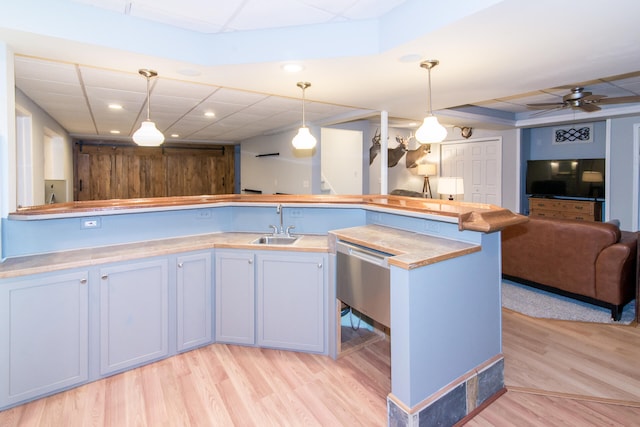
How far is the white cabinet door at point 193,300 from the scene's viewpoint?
2625 mm

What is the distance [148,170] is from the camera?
864cm

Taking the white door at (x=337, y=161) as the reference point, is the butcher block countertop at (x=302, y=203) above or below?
below

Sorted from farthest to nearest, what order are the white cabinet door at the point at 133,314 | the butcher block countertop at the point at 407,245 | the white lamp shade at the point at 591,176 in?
1. the white lamp shade at the point at 591,176
2. the white cabinet door at the point at 133,314
3. the butcher block countertop at the point at 407,245

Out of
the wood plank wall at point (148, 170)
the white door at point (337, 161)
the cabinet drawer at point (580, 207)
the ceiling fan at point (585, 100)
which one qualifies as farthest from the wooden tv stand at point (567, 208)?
the wood plank wall at point (148, 170)

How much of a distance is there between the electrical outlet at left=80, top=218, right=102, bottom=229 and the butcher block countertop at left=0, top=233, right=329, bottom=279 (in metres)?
0.18

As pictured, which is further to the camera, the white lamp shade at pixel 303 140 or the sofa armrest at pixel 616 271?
the white lamp shade at pixel 303 140

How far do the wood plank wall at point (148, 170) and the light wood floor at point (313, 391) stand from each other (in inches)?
280

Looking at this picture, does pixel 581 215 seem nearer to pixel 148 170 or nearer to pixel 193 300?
pixel 193 300

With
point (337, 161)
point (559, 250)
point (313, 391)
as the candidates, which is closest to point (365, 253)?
point (313, 391)

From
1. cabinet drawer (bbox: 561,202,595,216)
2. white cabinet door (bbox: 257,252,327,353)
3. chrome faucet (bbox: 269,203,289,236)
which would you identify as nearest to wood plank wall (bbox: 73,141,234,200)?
chrome faucet (bbox: 269,203,289,236)

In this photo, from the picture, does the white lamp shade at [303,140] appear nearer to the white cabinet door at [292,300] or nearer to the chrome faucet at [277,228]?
the chrome faucet at [277,228]

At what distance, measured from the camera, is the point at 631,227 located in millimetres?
5707

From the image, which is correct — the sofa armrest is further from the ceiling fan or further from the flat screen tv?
the flat screen tv

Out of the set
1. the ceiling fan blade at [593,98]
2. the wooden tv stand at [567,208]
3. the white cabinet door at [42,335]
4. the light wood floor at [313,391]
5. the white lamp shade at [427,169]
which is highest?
the ceiling fan blade at [593,98]
